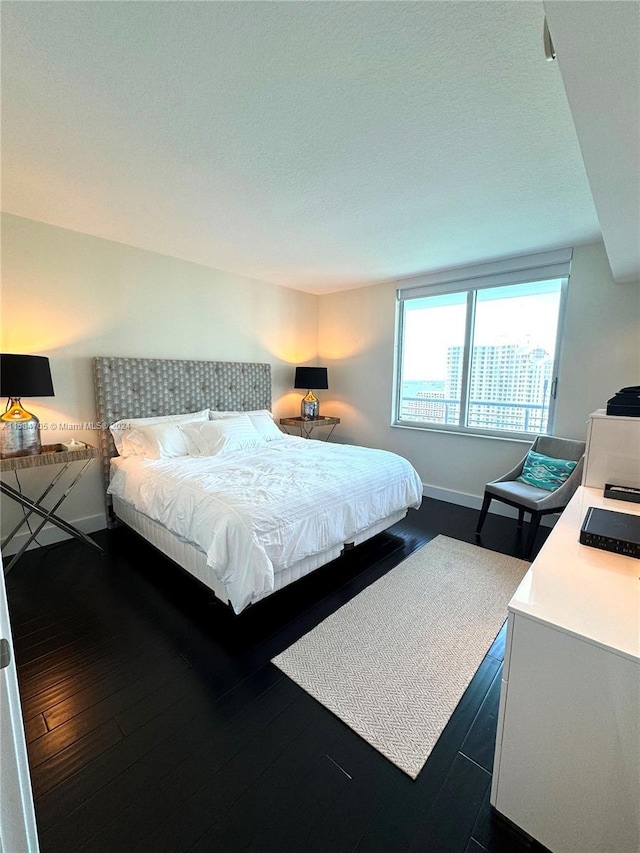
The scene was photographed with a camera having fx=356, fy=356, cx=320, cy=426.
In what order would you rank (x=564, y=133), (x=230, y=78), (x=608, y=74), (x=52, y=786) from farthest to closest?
1. (x=564, y=133)
2. (x=230, y=78)
3. (x=52, y=786)
4. (x=608, y=74)

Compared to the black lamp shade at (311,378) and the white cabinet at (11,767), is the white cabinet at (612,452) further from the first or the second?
the black lamp shade at (311,378)

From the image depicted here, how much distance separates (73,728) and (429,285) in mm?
4335

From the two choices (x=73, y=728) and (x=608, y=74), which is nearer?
(x=608, y=74)

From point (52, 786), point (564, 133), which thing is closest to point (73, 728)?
point (52, 786)

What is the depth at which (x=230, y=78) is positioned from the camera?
135 centimetres

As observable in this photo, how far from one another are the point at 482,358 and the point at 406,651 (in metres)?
2.93

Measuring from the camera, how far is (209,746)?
136cm

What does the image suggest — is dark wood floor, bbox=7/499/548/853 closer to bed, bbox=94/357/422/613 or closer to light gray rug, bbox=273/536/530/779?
light gray rug, bbox=273/536/530/779

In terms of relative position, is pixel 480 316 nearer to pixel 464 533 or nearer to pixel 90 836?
pixel 464 533

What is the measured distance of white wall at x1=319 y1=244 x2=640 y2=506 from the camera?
2.94 metres

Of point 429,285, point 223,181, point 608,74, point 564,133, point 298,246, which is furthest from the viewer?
point 429,285

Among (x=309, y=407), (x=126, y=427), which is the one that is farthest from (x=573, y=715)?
(x=309, y=407)

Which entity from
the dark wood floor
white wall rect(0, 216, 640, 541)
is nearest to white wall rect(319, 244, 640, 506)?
white wall rect(0, 216, 640, 541)

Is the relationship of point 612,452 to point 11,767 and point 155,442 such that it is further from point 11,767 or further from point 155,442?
point 155,442
